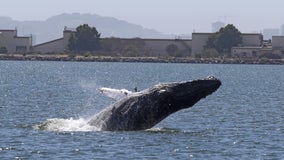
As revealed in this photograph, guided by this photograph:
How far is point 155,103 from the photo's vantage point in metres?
35.7

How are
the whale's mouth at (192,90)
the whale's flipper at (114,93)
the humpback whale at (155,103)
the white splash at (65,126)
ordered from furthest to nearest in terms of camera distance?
the white splash at (65,126) < the whale's flipper at (114,93) < the humpback whale at (155,103) < the whale's mouth at (192,90)

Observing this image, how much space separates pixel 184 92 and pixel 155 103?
1217mm

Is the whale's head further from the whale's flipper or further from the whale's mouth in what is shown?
the whale's flipper

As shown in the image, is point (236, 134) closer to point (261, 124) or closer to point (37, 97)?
point (261, 124)

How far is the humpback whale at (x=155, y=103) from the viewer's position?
34.9 m

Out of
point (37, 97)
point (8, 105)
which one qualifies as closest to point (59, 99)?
point (37, 97)

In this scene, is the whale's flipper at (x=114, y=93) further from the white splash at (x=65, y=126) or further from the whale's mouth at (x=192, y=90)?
the white splash at (x=65, y=126)

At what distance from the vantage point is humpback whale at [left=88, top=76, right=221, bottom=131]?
34.9 meters

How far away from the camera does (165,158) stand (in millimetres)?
33625

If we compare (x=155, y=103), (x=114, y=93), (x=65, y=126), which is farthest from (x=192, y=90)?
(x=65, y=126)

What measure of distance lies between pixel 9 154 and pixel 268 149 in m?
9.81

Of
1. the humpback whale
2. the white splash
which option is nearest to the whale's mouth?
the humpback whale

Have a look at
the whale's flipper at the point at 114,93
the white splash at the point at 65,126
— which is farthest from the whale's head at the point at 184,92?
the white splash at the point at 65,126

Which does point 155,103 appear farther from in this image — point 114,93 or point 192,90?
point 114,93
